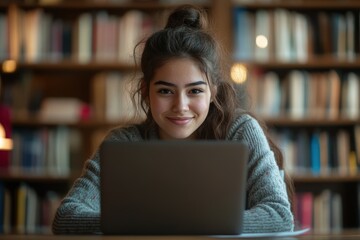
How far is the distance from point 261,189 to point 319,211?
2273 millimetres

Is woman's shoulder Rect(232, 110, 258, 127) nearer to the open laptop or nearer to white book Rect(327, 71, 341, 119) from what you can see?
the open laptop

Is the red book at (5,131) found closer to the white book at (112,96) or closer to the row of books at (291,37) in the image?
the white book at (112,96)

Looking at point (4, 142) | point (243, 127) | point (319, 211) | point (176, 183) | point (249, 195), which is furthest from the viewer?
point (319, 211)

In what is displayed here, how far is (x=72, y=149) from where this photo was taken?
13.5ft

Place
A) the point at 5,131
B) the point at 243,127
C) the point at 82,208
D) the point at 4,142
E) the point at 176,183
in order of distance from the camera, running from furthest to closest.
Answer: the point at 5,131
the point at 4,142
the point at 243,127
the point at 82,208
the point at 176,183

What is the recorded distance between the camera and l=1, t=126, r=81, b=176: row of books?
407cm

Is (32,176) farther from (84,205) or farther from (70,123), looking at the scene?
(84,205)

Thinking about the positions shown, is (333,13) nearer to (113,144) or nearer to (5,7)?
(5,7)

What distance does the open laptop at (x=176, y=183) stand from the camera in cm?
136

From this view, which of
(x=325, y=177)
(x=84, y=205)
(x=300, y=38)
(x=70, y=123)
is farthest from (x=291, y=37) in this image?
(x=84, y=205)

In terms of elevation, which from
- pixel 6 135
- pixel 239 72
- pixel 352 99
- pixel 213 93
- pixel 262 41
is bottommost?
pixel 213 93

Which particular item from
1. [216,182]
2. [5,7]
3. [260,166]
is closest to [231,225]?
[216,182]

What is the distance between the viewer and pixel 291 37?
159 inches

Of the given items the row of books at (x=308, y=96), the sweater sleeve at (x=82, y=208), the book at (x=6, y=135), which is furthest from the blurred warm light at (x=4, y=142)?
the sweater sleeve at (x=82, y=208)
